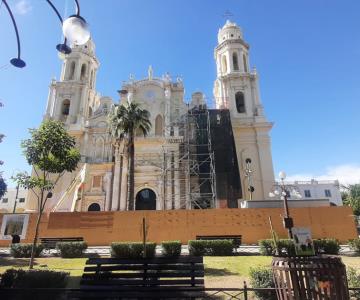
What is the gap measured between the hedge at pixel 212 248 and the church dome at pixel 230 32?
35.9 meters

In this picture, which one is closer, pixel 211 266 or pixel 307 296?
pixel 307 296

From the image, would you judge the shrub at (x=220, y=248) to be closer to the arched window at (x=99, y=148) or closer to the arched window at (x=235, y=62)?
the arched window at (x=99, y=148)

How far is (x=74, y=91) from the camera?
4212 cm

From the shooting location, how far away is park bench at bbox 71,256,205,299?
621cm

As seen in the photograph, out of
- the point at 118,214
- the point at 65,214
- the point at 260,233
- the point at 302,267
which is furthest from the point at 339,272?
the point at 65,214

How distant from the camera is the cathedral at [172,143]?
32781mm

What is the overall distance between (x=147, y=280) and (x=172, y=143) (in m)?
27.4

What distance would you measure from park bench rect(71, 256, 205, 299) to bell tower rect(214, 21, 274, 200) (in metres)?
30.2

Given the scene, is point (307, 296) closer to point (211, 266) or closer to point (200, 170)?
point (211, 266)

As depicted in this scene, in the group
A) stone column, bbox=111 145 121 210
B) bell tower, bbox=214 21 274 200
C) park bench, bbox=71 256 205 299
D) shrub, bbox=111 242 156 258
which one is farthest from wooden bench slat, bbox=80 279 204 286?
bell tower, bbox=214 21 274 200

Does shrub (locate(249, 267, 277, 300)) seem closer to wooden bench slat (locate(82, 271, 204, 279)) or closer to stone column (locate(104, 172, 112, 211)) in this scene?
wooden bench slat (locate(82, 271, 204, 279))

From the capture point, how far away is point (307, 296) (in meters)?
5.00

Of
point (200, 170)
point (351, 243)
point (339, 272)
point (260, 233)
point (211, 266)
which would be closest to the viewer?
point (339, 272)

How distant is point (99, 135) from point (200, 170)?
13786mm
